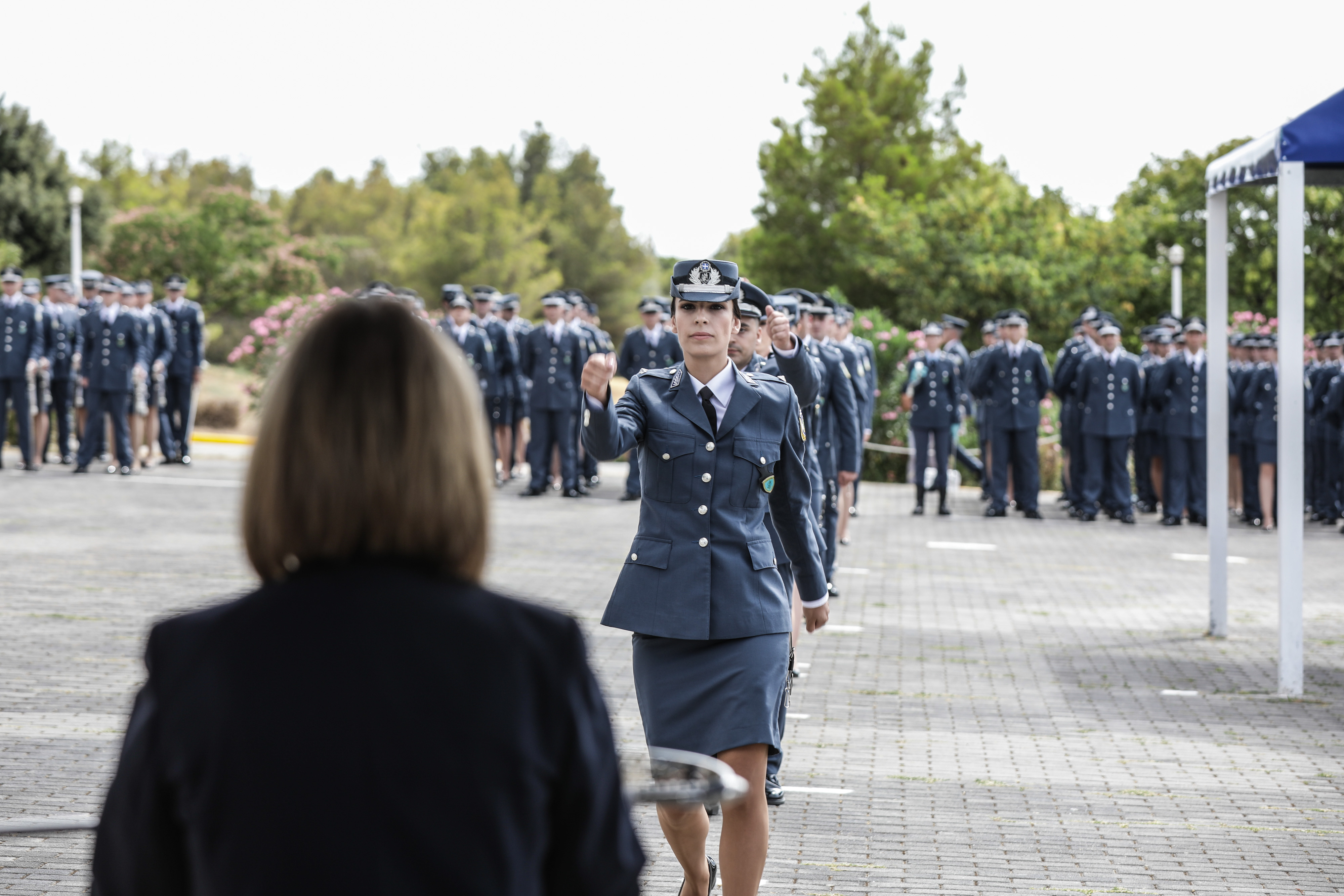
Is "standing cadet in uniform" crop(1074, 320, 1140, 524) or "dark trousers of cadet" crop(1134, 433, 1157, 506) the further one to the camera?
"dark trousers of cadet" crop(1134, 433, 1157, 506)

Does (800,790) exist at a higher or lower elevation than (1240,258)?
lower

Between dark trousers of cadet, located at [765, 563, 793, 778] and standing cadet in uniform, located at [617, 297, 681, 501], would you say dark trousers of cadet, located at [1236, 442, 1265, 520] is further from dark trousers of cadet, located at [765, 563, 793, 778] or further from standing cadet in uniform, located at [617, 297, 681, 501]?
dark trousers of cadet, located at [765, 563, 793, 778]

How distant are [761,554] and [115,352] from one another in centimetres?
1639

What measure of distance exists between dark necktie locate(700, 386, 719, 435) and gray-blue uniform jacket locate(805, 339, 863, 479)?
5276mm

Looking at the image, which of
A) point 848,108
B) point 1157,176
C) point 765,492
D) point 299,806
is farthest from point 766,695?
point 848,108

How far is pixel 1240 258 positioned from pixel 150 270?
1159 inches

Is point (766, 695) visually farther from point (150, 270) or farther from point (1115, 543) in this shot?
point (150, 270)

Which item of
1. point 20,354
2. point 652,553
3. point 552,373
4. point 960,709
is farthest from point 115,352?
point 652,553

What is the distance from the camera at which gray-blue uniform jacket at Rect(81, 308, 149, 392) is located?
61.6ft

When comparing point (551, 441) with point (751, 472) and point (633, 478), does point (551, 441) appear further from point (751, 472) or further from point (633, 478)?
point (751, 472)

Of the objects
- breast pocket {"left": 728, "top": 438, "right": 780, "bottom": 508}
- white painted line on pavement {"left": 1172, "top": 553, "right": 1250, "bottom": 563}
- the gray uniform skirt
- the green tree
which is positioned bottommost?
white painted line on pavement {"left": 1172, "top": 553, "right": 1250, "bottom": 563}

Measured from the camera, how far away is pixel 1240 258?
34.5m

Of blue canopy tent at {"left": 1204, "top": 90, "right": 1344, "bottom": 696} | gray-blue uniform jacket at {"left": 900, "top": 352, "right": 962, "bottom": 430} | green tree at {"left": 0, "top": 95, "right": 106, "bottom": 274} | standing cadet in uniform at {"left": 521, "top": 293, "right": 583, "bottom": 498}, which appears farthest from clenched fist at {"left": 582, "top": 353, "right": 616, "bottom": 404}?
green tree at {"left": 0, "top": 95, "right": 106, "bottom": 274}

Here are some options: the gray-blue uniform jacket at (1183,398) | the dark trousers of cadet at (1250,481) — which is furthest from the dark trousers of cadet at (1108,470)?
the dark trousers of cadet at (1250,481)
